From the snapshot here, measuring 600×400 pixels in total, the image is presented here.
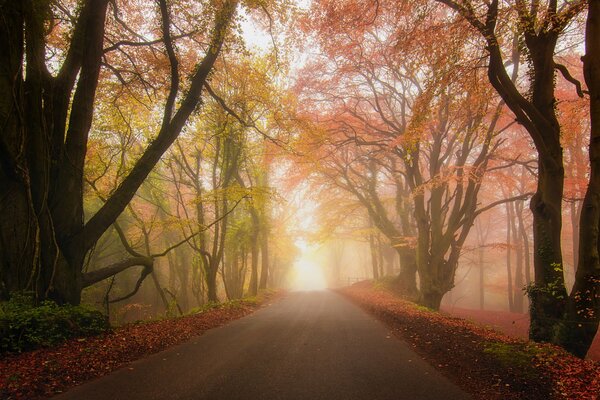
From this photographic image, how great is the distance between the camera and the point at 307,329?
876cm

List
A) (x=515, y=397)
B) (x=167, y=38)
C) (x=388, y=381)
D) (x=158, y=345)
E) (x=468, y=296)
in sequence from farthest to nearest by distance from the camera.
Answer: (x=468, y=296)
(x=167, y=38)
(x=158, y=345)
(x=388, y=381)
(x=515, y=397)

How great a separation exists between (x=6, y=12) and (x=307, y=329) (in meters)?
9.04

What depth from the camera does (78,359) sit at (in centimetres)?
529

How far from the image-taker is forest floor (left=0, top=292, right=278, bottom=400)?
434 centimetres

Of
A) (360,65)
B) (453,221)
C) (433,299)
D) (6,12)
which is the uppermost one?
(360,65)

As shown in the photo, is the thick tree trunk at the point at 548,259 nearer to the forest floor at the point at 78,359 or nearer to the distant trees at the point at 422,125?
the distant trees at the point at 422,125

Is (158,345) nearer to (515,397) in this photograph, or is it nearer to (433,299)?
(515,397)

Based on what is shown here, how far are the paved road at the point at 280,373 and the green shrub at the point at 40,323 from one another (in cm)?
163

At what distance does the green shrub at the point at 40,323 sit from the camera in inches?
211

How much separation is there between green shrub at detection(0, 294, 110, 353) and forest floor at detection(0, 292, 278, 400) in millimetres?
190

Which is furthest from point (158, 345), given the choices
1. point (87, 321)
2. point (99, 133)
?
point (99, 133)

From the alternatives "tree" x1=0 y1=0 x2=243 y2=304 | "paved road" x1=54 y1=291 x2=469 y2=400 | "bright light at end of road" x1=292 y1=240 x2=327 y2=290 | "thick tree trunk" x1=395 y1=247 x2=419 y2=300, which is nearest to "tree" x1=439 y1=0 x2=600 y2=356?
"paved road" x1=54 y1=291 x2=469 y2=400

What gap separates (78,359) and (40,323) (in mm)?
1213

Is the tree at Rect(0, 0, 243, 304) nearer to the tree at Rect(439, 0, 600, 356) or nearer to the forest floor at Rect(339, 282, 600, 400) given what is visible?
the tree at Rect(439, 0, 600, 356)
